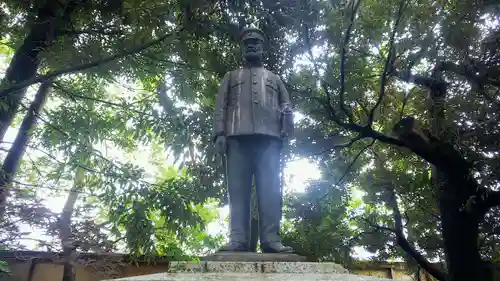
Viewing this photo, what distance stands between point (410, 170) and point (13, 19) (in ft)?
30.2

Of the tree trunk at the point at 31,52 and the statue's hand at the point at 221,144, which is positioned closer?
the statue's hand at the point at 221,144

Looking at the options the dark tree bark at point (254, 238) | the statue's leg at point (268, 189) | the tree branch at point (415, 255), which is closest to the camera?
the statue's leg at point (268, 189)

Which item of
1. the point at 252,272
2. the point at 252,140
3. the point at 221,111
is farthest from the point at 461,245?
the point at 252,272

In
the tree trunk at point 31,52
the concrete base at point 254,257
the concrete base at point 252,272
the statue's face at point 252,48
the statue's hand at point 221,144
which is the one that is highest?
the tree trunk at point 31,52

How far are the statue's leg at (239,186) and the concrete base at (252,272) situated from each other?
2.55 ft

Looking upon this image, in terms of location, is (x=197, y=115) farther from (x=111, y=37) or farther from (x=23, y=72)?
(x=23, y=72)

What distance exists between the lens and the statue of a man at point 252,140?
3.76 m

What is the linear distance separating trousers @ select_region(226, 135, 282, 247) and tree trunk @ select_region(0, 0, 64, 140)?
3705mm

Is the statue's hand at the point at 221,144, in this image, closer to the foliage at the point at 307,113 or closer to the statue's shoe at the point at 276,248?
the statue's shoe at the point at 276,248

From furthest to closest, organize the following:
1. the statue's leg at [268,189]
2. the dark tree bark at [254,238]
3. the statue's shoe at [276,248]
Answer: the dark tree bark at [254,238], the statue's leg at [268,189], the statue's shoe at [276,248]

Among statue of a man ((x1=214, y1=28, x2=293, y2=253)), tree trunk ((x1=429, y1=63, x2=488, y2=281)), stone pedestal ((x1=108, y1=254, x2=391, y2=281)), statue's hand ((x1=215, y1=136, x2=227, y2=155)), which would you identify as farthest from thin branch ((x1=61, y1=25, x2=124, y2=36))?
tree trunk ((x1=429, y1=63, x2=488, y2=281))

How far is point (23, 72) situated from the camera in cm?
645

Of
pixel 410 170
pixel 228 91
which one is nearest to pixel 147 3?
pixel 228 91

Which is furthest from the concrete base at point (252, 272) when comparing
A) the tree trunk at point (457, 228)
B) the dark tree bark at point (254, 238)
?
the tree trunk at point (457, 228)
